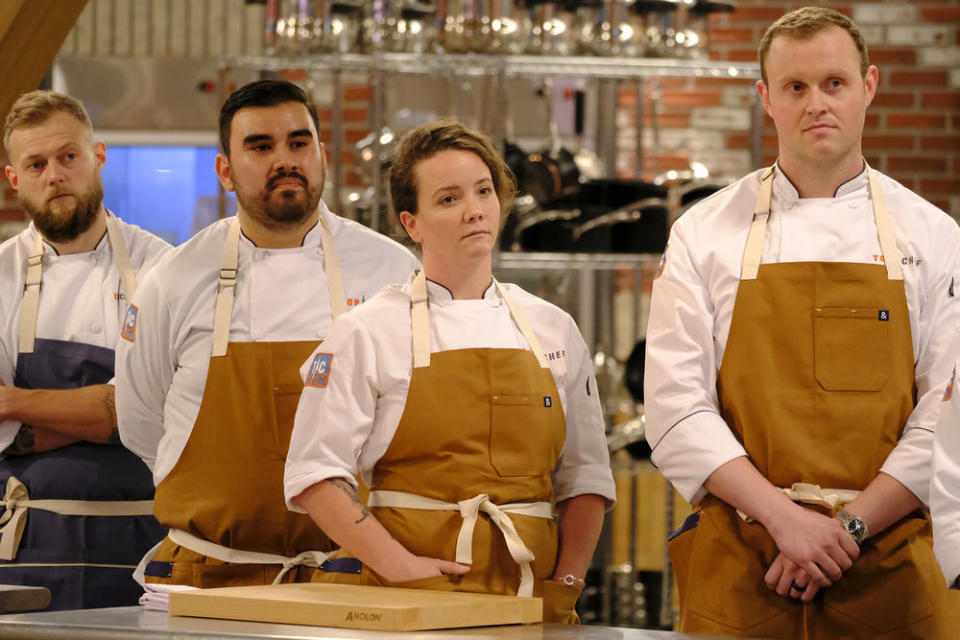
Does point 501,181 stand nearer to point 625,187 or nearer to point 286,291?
point 286,291

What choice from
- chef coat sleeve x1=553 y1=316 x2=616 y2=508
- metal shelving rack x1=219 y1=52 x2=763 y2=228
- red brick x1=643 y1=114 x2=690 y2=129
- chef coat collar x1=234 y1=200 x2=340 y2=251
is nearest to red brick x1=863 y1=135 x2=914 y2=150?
red brick x1=643 y1=114 x2=690 y2=129

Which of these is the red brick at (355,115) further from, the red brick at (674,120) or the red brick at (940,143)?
the red brick at (940,143)

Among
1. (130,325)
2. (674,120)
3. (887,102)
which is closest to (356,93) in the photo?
(674,120)

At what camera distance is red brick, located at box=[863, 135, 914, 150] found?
5.40 metres

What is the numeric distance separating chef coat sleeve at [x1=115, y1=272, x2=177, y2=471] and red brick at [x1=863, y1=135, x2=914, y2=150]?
3.57 meters

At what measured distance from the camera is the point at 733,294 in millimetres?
2295

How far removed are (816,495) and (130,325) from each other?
1.34 metres

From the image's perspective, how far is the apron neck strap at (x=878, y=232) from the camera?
89.1 inches

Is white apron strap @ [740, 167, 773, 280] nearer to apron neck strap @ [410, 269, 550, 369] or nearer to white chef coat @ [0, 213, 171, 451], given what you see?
apron neck strap @ [410, 269, 550, 369]

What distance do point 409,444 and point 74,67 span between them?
348 centimetres

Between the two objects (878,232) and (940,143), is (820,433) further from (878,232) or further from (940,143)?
(940,143)

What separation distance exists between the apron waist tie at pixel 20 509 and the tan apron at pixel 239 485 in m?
0.44

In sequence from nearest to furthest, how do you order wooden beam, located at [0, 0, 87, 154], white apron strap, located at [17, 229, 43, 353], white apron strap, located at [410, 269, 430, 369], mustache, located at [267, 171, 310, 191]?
1. wooden beam, located at [0, 0, 87, 154]
2. white apron strap, located at [410, 269, 430, 369]
3. mustache, located at [267, 171, 310, 191]
4. white apron strap, located at [17, 229, 43, 353]

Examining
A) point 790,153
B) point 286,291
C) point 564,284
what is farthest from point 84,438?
point 564,284
